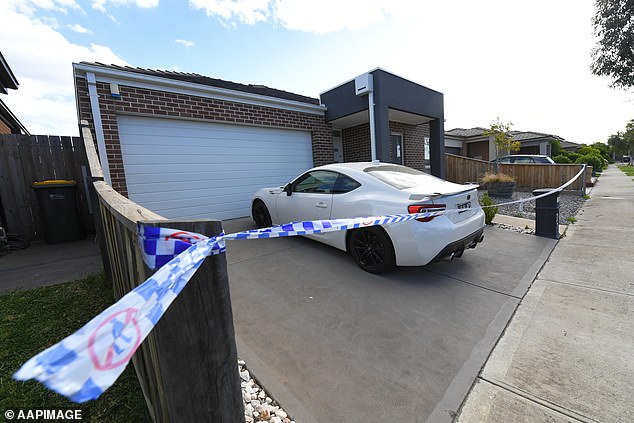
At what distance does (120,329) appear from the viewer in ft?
2.31

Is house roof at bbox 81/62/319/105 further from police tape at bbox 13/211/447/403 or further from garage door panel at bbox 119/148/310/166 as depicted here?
police tape at bbox 13/211/447/403

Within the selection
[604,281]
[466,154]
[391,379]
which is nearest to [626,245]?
[604,281]

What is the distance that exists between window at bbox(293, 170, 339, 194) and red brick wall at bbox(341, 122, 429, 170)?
4.66m

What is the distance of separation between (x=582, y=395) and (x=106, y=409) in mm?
2968

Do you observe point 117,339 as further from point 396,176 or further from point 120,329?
point 396,176

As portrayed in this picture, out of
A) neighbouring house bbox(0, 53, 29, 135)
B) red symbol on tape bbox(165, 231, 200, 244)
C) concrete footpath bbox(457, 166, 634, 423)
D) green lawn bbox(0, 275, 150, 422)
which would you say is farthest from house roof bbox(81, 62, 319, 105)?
concrete footpath bbox(457, 166, 634, 423)

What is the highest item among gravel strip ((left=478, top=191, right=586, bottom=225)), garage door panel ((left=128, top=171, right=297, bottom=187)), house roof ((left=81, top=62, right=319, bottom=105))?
house roof ((left=81, top=62, right=319, bottom=105))

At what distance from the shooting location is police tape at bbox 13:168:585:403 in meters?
0.59

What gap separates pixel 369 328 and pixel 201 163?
17.6ft

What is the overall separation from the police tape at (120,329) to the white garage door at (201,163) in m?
5.52

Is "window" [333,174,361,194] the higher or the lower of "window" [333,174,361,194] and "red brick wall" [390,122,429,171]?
the lower

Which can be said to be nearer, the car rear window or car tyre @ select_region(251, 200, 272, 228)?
the car rear window

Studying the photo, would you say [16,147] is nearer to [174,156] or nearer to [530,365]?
[174,156]

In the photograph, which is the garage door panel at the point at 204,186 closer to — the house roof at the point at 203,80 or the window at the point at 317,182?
the house roof at the point at 203,80
